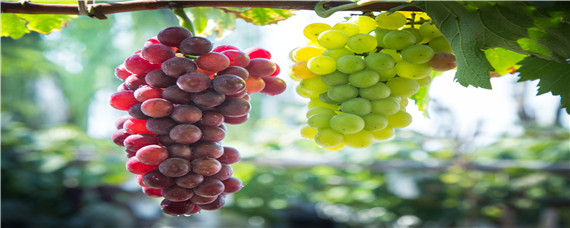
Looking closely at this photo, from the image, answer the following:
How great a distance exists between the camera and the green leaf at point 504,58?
0.58m

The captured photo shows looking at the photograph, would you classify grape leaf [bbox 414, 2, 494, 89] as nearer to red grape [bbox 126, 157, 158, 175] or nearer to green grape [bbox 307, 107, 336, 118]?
green grape [bbox 307, 107, 336, 118]

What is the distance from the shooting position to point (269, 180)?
3.57 m

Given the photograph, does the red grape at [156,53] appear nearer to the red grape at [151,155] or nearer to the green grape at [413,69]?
the red grape at [151,155]

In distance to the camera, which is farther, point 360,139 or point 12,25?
point 12,25

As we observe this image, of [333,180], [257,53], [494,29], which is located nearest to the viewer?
[494,29]

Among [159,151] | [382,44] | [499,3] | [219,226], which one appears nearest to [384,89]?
[382,44]

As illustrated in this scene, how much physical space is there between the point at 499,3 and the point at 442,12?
2.2 inches

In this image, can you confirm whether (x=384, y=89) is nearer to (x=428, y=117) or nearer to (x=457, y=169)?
(x=428, y=117)

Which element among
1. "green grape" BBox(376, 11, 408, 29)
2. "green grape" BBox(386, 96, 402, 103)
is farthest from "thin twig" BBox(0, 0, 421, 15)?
"green grape" BBox(386, 96, 402, 103)

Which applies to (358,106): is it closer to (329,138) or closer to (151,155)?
(329,138)

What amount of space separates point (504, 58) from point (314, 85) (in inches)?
10.4

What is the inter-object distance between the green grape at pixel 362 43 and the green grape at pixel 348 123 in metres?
0.08

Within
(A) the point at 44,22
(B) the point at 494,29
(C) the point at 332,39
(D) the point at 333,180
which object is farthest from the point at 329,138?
(D) the point at 333,180

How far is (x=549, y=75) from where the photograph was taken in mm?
539
